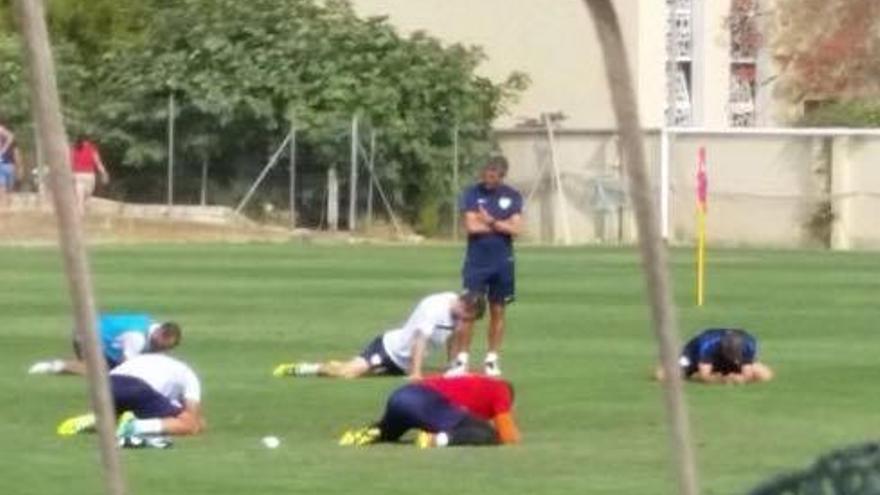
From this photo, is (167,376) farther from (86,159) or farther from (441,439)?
(86,159)

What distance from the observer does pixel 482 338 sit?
2752cm

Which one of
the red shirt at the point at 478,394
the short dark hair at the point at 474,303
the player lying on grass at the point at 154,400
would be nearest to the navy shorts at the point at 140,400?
the player lying on grass at the point at 154,400

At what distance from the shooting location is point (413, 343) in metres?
21.8

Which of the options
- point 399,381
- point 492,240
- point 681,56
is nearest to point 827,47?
point 681,56

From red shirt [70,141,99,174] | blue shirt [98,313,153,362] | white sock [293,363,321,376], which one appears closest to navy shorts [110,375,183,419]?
blue shirt [98,313,153,362]

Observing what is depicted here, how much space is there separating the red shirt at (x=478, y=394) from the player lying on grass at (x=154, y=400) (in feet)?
5.31

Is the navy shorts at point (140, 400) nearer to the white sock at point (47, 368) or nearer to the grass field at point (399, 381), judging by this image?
the grass field at point (399, 381)

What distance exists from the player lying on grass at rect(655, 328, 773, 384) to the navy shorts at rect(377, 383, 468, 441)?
15.9 ft

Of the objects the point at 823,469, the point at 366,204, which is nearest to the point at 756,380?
the point at 823,469

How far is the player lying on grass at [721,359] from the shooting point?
21.3 m

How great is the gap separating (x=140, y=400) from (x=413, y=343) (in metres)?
4.76

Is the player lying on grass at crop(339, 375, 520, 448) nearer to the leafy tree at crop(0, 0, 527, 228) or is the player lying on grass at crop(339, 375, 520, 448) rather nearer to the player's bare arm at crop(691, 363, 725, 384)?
the player's bare arm at crop(691, 363, 725, 384)

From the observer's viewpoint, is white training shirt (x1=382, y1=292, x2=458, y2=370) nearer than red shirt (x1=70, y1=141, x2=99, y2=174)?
Yes

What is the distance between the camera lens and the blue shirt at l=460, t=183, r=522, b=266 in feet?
76.7
